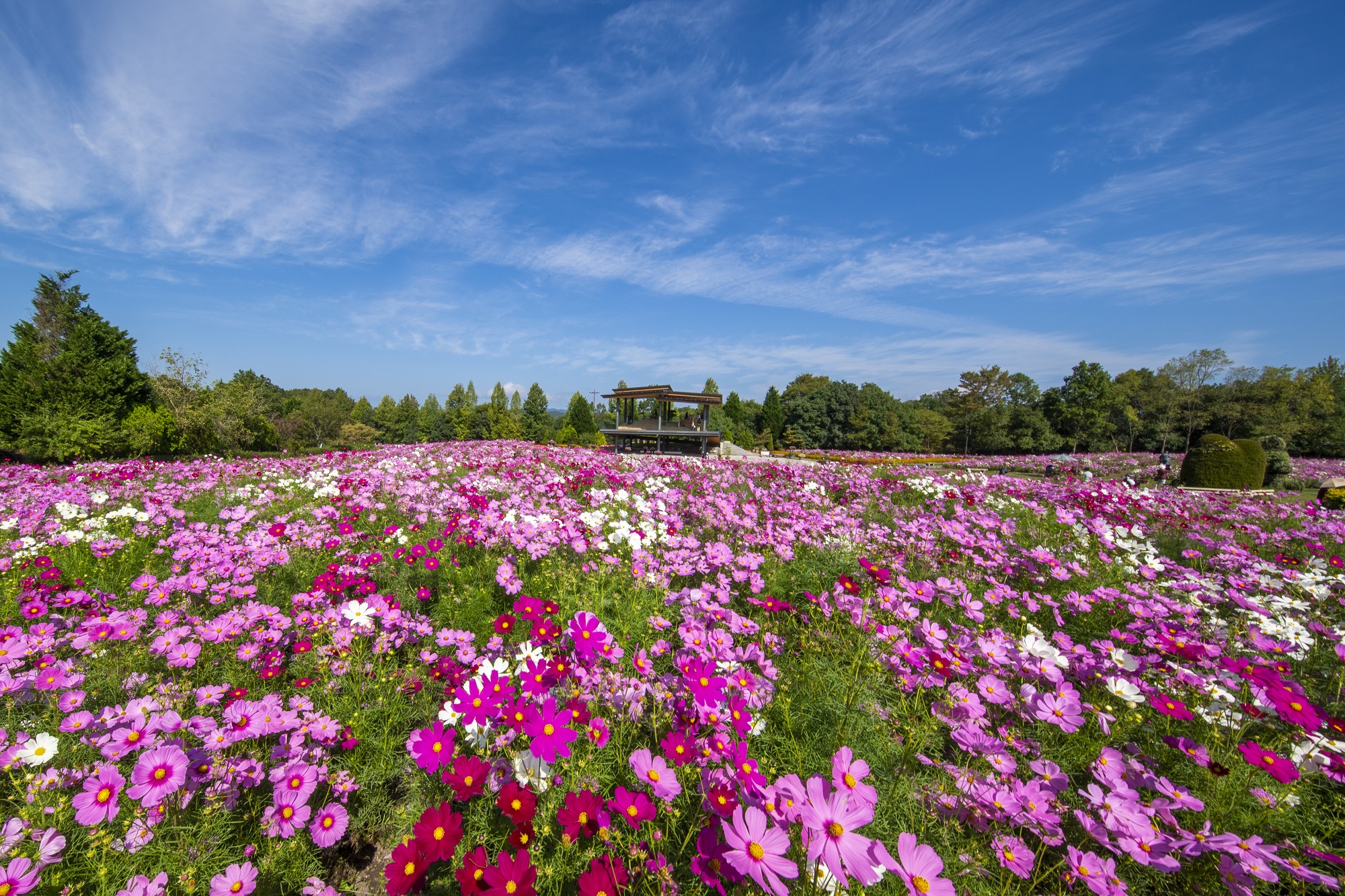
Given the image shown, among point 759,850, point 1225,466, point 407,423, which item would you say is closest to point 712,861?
point 759,850

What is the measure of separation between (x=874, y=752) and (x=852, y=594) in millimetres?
735

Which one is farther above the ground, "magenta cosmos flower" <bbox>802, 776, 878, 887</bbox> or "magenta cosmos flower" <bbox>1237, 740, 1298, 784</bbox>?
"magenta cosmos flower" <bbox>802, 776, 878, 887</bbox>

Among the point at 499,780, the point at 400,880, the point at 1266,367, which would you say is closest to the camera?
the point at 400,880

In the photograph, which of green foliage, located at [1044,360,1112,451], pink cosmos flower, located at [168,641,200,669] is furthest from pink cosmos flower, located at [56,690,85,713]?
green foliage, located at [1044,360,1112,451]

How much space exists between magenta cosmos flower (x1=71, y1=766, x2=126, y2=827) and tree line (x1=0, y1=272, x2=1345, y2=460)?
71.6 feet

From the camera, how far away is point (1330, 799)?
73.9 inches

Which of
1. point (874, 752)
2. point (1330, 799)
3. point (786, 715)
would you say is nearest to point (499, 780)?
point (786, 715)

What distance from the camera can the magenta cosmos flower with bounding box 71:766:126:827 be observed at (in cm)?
124

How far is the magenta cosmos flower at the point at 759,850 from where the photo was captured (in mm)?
948

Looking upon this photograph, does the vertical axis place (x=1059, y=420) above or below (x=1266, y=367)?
below

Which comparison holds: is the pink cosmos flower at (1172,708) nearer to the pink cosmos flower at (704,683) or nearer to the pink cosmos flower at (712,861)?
the pink cosmos flower at (704,683)

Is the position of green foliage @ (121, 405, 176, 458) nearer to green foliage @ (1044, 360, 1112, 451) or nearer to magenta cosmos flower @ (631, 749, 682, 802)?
magenta cosmos flower @ (631, 749, 682, 802)

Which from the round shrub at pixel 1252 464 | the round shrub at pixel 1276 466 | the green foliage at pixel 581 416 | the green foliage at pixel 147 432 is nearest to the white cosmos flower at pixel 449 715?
the round shrub at pixel 1252 464

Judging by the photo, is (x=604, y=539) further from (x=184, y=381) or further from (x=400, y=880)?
(x=184, y=381)
